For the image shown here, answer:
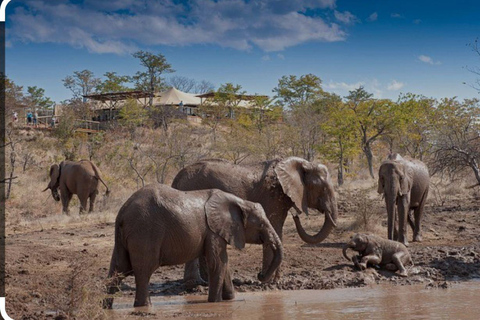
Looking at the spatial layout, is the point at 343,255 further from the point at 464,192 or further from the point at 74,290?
the point at 464,192

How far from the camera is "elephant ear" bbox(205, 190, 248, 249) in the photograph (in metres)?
9.39

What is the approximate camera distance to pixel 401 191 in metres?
15.4

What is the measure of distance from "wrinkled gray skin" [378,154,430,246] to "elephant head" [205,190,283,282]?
5.74 m

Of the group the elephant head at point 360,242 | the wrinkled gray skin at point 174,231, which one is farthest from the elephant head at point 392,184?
the wrinkled gray skin at point 174,231

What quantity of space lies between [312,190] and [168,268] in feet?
9.94

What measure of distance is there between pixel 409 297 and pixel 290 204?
253cm

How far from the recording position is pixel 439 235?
17203mm

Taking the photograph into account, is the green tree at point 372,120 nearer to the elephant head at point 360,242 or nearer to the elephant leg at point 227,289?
the elephant head at point 360,242

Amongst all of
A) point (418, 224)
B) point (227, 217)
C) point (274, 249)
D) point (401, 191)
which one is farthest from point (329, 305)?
point (418, 224)

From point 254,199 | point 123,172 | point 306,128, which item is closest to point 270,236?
point 254,199

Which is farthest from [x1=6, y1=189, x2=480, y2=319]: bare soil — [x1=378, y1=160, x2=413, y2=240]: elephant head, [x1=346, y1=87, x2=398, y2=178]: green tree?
[x1=346, y1=87, x2=398, y2=178]: green tree

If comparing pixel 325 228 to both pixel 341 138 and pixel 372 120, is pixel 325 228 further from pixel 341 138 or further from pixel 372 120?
pixel 372 120

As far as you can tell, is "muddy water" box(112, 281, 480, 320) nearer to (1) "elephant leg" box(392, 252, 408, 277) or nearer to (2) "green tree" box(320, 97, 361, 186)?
(1) "elephant leg" box(392, 252, 408, 277)

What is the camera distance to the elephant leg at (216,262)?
937cm
